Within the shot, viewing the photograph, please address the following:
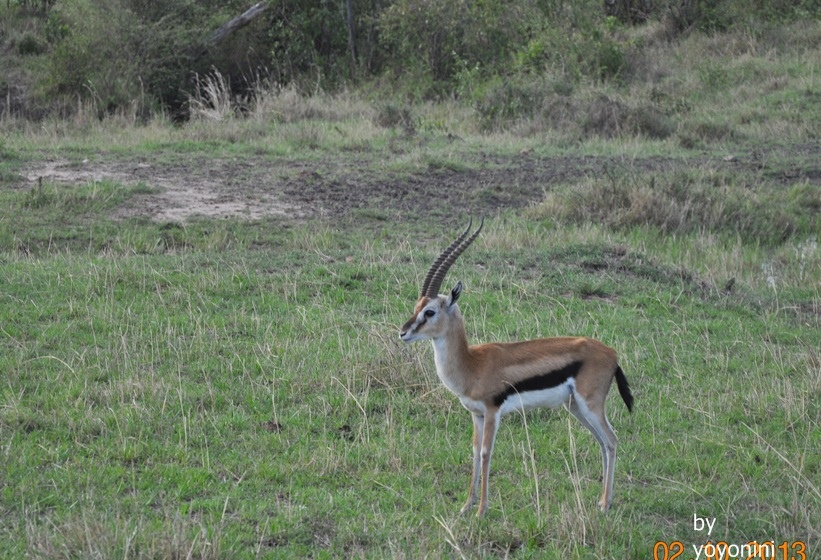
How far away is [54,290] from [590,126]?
10.5 m

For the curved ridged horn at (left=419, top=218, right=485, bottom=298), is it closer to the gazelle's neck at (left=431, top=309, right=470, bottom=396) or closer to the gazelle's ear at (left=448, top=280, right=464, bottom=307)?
the gazelle's ear at (left=448, top=280, right=464, bottom=307)

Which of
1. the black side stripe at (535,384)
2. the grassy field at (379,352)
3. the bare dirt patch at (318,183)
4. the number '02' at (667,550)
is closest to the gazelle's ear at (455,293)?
the black side stripe at (535,384)

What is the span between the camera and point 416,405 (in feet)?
20.1

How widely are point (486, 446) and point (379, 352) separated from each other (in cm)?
202

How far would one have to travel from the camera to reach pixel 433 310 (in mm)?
4699

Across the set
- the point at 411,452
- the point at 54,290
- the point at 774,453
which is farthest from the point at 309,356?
the point at 774,453

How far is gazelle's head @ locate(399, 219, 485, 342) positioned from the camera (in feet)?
15.2

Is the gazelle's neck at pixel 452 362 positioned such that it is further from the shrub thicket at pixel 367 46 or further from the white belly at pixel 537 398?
the shrub thicket at pixel 367 46

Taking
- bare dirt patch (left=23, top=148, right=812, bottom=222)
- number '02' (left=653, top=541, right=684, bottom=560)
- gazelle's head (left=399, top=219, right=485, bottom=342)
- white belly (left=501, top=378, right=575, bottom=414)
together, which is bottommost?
bare dirt patch (left=23, top=148, right=812, bottom=222)

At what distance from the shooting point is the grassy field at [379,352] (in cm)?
460

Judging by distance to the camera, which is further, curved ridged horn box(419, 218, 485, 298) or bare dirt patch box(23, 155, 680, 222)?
bare dirt patch box(23, 155, 680, 222)

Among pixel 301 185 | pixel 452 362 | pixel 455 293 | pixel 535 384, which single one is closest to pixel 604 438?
pixel 535 384

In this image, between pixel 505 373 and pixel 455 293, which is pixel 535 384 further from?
pixel 455 293

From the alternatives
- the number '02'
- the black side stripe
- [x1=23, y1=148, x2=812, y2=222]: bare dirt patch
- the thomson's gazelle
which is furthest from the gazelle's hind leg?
[x1=23, y1=148, x2=812, y2=222]: bare dirt patch
